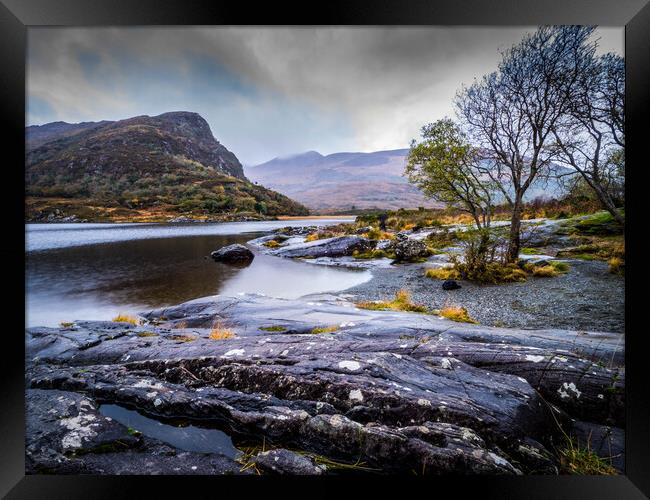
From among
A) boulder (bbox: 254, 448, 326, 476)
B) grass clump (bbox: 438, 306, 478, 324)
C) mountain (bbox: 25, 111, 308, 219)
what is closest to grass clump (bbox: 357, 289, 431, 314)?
grass clump (bbox: 438, 306, 478, 324)

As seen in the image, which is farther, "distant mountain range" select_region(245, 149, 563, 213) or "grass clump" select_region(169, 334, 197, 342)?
"distant mountain range" select_region(245, 149, 563, 213)

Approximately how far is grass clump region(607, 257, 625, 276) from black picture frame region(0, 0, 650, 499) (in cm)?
64

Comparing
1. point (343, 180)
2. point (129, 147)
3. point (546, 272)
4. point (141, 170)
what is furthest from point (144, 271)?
point (546, 272)

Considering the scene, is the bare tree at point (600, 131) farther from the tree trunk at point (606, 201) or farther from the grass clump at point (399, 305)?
the grass clump at point (399, 305)

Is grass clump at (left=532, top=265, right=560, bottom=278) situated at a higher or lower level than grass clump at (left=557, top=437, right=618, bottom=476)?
higher

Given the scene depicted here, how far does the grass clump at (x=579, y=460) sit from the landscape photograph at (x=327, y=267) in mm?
25

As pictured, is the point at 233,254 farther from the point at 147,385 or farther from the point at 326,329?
the point at 147,385

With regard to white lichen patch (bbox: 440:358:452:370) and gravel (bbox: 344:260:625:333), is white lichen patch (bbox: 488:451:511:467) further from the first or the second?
gravel (bbox: 344:260:625:333)

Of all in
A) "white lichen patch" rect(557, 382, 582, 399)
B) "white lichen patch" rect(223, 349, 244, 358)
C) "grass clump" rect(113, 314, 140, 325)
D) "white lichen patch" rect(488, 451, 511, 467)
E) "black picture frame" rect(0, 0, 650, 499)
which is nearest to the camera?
"white lichen patch" rect(488, 451, 511, 467)

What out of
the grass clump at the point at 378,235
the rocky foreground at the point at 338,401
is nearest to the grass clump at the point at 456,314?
the rocky foreground at the point at 338,401

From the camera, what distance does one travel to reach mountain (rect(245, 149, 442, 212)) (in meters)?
5.52

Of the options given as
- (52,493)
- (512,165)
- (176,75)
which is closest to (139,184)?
(176,75)

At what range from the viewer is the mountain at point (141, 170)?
382cm

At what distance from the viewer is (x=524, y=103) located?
425cm
